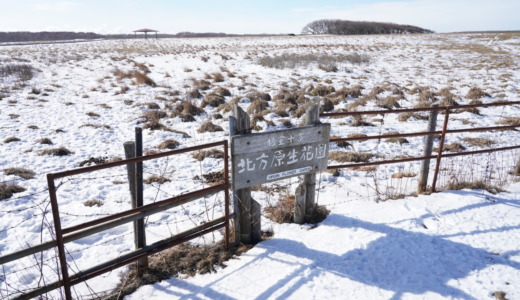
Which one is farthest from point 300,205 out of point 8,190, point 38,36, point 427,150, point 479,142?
point 38,36

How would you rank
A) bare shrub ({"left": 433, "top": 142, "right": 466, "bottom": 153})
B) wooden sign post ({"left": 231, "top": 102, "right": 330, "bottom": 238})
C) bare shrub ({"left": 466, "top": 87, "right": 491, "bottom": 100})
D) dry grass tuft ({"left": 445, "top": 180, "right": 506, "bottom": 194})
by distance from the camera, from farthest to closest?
bare shrub ({"left": 466, "top": 87, "right": 491, "bottom": 100})
bare shrub ({"left": 433, "top": 142, "right": 466, "bottom": 153})
dry grass tuft ({"left": 445, "top": 180, "right": 506, "bottom": 194})
wooden sign post ({"left": 231, "top": 102, "right": 330, "bottom": 238})

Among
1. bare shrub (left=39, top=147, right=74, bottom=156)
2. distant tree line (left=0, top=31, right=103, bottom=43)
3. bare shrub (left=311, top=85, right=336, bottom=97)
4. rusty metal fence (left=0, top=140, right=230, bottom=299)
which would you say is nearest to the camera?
rusty metal fence (left=0, top=140, right=230, bottom=299)

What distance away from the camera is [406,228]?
4336 mm

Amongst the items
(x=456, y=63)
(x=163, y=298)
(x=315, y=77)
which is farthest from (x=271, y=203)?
(x=456, y=63)

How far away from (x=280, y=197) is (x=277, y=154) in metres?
1.92

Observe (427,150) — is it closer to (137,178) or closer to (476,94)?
(137,178)

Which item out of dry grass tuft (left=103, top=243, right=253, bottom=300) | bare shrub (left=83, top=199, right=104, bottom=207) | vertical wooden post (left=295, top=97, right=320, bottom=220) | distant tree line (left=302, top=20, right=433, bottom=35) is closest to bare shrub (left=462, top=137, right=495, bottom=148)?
vertical wooden post (left=295, top=97, right=320, bottom=220)

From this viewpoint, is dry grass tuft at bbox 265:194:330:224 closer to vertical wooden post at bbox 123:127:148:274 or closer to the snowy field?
the snowy field

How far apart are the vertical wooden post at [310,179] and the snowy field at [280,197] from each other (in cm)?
27

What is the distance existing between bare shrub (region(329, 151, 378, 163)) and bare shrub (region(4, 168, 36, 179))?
241 inches

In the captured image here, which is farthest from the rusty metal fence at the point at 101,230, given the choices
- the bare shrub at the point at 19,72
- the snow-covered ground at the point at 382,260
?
the bare shrub at the point at 19,72

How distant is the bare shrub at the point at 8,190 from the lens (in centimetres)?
566

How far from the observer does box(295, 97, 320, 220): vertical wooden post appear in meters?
4.04

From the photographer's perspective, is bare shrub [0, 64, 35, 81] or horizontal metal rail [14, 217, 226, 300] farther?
bare shrub [0, 64, 35, 81]
